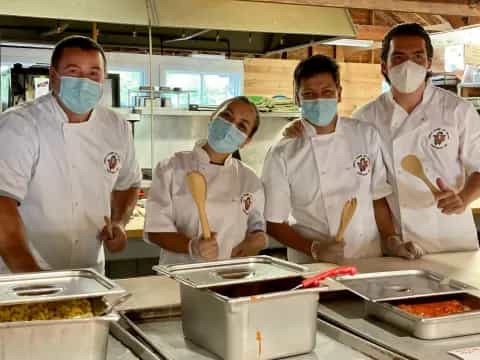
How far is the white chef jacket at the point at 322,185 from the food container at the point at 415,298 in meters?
0.51

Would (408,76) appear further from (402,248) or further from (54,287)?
(54,287)

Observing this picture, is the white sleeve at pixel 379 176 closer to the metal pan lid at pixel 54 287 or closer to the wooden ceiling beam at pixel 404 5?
the wooden ceiling beam at pixel 404 5

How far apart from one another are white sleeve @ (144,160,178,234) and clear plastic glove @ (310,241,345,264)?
17.0 inches

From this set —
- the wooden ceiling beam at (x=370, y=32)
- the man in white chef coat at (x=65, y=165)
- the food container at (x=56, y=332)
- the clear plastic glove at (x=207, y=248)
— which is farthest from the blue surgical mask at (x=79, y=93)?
the wooden ceiling beam at (x=370, y=32)

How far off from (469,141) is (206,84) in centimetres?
370

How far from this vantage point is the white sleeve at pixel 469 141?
211cm

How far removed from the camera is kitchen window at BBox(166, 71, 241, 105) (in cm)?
541

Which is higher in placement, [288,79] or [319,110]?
[288,79]

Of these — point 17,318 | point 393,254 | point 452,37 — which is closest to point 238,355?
point 17,318

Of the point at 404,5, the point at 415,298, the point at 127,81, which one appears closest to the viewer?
the point at 415,298

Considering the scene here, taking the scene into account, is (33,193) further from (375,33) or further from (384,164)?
(375,33)

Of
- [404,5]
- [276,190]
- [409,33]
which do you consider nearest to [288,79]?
[409,33]

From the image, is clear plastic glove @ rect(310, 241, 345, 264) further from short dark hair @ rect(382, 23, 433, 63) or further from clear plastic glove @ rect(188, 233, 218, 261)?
short dark hair @ rect(382, 23, 433, 63)

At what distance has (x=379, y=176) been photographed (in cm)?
209
